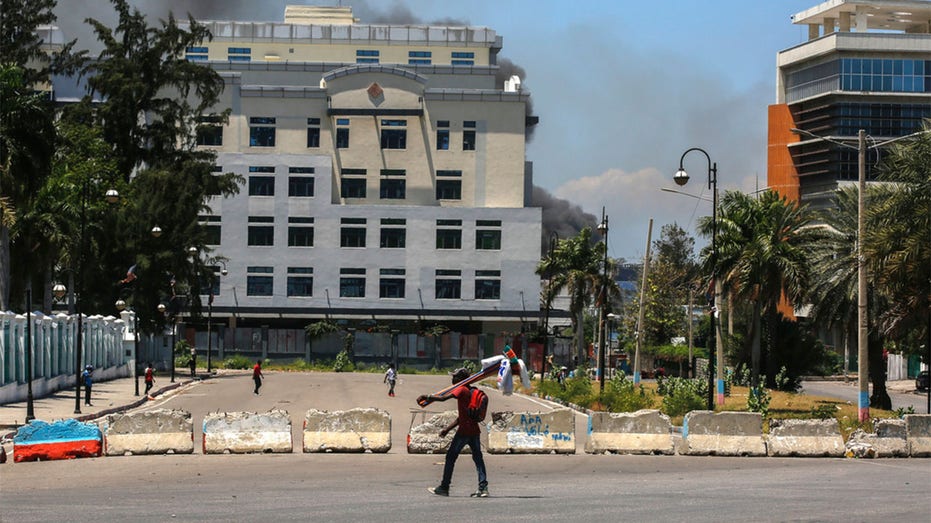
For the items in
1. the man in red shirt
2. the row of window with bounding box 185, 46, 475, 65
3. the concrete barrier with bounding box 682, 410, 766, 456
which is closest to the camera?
the man in red shirt

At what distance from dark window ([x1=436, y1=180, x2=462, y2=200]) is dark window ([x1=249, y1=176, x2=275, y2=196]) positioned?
14204 mm

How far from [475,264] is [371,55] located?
3159cm

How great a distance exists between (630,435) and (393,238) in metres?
Result: 70.1

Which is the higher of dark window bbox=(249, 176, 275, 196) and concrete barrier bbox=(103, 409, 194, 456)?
dark window bbox=(249, 176, 275, 196)

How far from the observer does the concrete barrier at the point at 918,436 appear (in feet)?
85.0

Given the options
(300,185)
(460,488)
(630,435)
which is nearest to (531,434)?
(630,435)

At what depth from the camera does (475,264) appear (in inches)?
3720

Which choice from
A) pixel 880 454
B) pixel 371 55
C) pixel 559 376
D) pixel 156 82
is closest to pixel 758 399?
pixel 880 454

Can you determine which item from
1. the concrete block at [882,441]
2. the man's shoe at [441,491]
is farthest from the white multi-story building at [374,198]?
the man's shoe at [441,491]

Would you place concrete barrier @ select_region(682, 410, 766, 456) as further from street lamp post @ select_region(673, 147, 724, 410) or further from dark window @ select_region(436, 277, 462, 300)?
dark window @ select_region(436, 277, 462, 300)

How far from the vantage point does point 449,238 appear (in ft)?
311

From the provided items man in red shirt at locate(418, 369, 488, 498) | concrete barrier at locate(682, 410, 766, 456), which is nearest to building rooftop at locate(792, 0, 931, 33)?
concrete barrier at locate(682, 410, 766, 456)

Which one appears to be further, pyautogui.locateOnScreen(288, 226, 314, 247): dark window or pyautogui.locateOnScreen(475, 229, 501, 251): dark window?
pyautogui.locateOnScreen(475, 229, 501, 251): dark window

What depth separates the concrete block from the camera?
25625 millimetres
